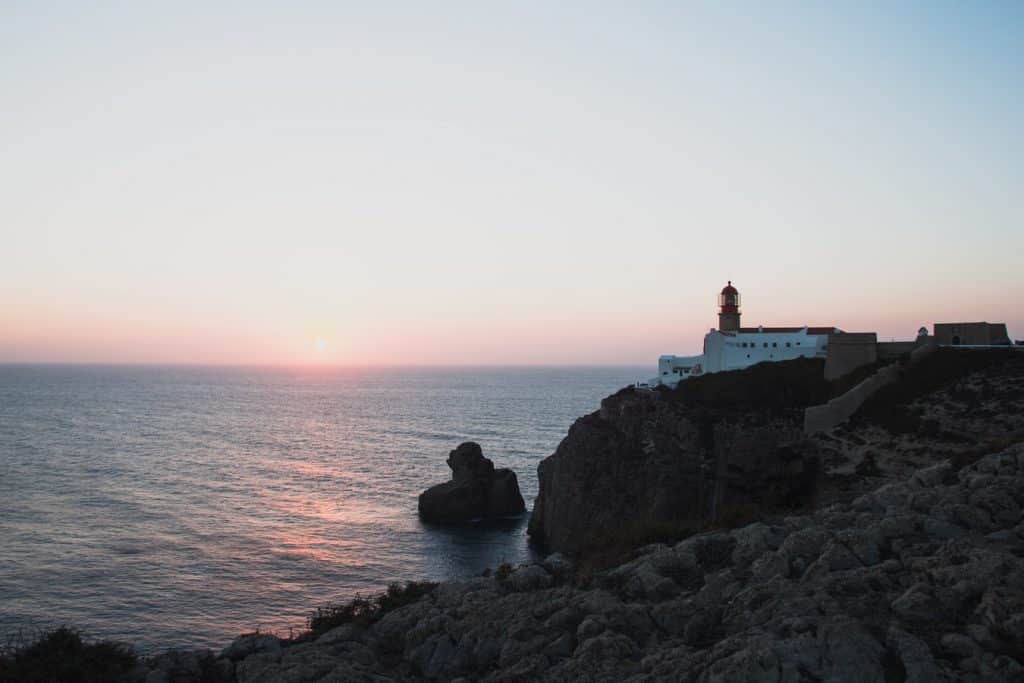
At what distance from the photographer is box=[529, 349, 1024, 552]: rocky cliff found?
A: 3584 centimetres

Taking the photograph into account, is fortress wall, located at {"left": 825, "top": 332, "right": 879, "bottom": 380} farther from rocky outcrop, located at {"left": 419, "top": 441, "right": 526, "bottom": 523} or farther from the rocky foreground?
the rocky foreground

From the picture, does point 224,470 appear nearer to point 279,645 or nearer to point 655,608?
point 279,645

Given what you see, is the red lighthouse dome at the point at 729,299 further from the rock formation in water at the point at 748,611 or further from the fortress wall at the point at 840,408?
the rock formation in water at the point at 748,611

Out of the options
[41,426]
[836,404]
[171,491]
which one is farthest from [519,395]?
[836,404]

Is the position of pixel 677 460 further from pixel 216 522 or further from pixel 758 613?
pixel 758 613

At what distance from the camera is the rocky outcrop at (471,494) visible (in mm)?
50125

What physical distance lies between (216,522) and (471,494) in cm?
1712

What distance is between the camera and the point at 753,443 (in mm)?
38062

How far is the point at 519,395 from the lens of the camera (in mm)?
177250

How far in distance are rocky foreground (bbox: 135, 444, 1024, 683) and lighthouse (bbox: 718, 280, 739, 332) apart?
55.8 m

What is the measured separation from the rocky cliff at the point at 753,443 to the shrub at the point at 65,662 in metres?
24.1

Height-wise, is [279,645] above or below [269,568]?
above

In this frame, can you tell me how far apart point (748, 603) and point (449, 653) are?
16.4ft

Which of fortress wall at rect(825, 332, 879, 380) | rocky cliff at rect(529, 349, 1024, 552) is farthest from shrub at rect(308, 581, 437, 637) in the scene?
fortress wall at rect(825, 332, 879, 380)
